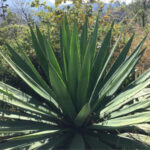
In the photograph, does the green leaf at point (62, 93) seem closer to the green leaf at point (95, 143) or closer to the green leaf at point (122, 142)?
the green leaf at point (95, 143)

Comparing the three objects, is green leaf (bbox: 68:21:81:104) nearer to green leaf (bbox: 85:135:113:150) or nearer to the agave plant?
the agave plant

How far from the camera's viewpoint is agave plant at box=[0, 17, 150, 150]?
5.83ft

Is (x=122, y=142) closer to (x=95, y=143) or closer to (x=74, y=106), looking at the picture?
(x=95, y=143)

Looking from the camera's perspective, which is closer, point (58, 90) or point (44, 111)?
point (58, 90)

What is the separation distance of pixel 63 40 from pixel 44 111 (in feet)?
2.42

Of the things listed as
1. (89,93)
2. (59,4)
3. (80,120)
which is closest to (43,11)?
(59,4)

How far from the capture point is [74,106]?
2025mm

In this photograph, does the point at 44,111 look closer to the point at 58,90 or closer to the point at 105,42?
the point at 58,90

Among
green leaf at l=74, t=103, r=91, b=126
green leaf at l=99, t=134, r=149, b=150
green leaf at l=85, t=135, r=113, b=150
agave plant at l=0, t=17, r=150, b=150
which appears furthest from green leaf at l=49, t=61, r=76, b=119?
green leaf at l=99, t=134, r=149, b=150

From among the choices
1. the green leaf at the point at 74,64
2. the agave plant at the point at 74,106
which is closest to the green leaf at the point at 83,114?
the agave plant at the point at 74,106

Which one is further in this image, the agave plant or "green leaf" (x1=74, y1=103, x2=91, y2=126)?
the agave plant

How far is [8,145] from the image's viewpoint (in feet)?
5.76

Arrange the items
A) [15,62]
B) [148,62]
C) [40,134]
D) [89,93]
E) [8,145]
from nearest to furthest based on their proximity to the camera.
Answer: [40,134] → [8,145] → [89,93] → [15,62] → [148,62]

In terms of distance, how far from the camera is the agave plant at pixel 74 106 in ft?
5.83
